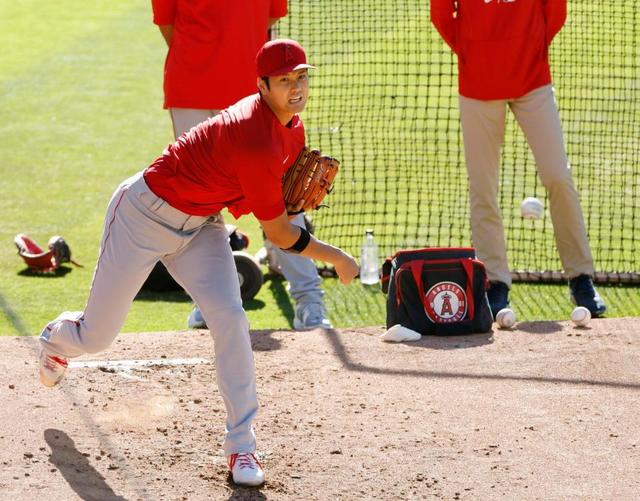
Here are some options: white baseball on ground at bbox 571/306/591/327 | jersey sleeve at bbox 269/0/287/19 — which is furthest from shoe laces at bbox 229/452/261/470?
jersey sleeve at bbox 269/0/287/19

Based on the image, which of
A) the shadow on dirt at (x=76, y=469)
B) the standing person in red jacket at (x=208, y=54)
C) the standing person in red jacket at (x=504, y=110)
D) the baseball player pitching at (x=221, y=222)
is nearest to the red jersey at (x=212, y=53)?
the standing person in red jacket at (x=208, y=54)

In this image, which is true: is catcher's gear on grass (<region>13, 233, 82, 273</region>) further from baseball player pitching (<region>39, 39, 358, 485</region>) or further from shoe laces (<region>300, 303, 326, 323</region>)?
baseball player pitching (<region>39, 39, 358, 485</region>)

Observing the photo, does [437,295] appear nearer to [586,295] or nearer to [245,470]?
[586,295]

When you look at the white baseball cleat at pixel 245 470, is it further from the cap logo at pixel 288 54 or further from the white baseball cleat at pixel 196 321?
the white baseball cleat at pixel 196 321

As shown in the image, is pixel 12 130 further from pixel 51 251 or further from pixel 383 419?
pixel 383 419

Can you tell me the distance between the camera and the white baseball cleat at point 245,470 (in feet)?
16.3

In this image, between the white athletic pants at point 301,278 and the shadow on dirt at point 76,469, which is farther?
the white athletic pants at point 301,278

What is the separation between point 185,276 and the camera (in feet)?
16.7

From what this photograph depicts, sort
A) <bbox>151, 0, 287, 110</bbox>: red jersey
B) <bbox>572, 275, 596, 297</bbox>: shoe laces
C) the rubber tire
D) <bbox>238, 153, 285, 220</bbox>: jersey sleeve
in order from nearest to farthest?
<bbox>238, 153, 285, 220</bbox>: jersey sleeve < <bbox>151, 0, 287, 110</bbox>: red jersey < <bbox>572, 275, 596, 297</bbox>: shoe laces < the rubber tire

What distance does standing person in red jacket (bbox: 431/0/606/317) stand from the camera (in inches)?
291

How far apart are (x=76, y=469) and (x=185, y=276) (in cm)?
96

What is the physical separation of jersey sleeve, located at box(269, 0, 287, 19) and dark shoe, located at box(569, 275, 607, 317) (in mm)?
2552

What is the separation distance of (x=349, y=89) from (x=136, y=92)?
2741 mm

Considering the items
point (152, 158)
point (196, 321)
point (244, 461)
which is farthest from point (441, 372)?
point (152, 158)
